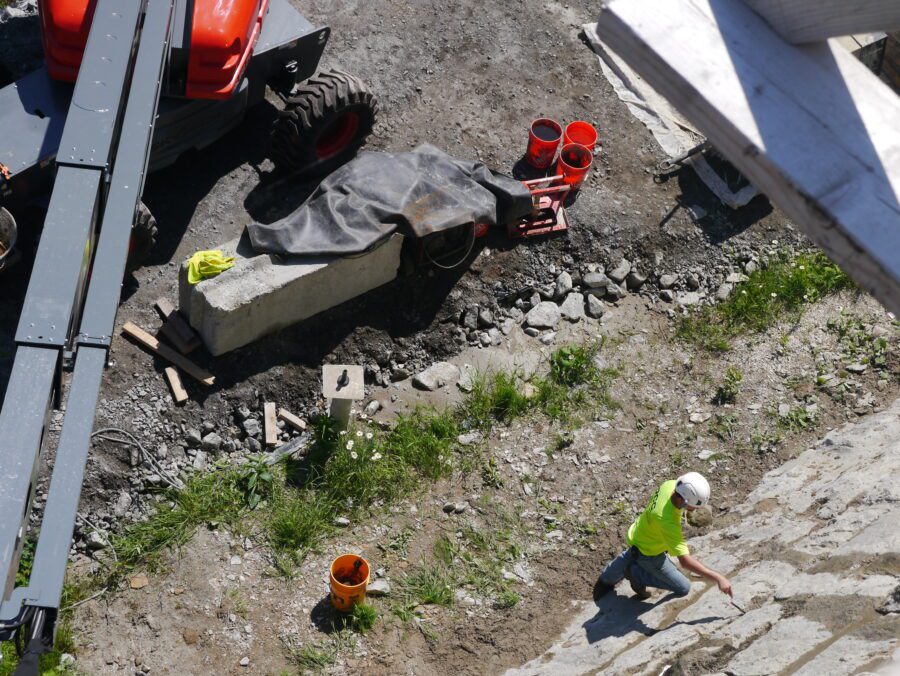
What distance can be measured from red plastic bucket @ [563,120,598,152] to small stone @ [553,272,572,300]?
1.62 m

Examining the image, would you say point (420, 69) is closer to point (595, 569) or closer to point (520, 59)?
point (520, 59)

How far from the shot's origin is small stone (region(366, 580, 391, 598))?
24.5 ft

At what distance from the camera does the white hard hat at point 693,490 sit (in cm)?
680

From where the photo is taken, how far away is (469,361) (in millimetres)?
9180

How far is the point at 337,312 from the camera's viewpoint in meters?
8.98

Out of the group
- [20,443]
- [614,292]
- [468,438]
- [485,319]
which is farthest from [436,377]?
[20,443]

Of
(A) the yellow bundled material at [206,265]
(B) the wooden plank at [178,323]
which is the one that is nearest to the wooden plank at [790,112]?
(A) the yellow bundled material at [206,265]

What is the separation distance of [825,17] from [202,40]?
7.26 m

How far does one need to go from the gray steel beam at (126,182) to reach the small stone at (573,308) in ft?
14.5

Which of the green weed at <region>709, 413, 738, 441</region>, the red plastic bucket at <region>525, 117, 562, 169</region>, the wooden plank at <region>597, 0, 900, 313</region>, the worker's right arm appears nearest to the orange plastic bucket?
the worker's right arm

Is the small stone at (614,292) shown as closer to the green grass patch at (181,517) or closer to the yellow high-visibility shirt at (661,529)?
the yellow high-visibility shirt at (661,529)

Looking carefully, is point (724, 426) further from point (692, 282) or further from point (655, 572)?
point (655, 572)

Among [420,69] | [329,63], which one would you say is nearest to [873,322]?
[420,69]

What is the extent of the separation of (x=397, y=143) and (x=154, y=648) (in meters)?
5.55
